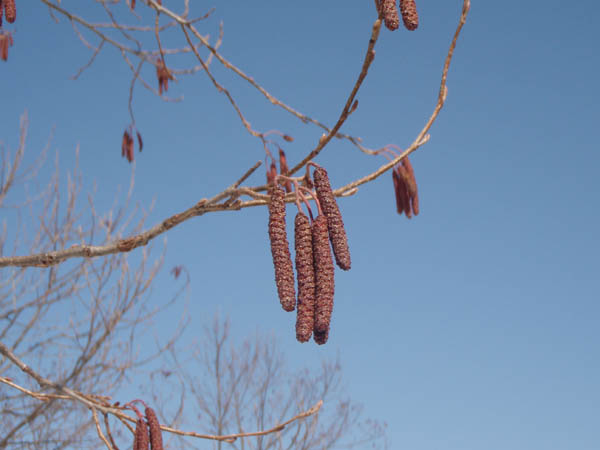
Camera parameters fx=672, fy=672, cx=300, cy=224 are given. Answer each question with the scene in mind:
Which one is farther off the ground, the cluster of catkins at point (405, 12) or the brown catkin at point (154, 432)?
the cluster of catkins at point (405, 12)

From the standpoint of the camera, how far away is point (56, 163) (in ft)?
20.2

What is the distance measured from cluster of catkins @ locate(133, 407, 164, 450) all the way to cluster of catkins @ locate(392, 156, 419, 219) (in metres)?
1.01

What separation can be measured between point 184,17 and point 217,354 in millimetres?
7326

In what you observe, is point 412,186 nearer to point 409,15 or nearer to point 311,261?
point 409,15

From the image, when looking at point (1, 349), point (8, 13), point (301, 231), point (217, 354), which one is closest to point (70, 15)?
point (8, 13)

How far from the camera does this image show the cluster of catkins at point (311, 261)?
3.72ft

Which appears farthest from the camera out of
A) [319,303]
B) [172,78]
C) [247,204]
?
[172,78]

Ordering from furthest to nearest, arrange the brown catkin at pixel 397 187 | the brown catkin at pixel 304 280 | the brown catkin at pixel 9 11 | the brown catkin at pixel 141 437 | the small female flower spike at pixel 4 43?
the small female flower spike at pixel 4 43 → the brown catkin at pixel 9 11 → the brown catkin at pixel 397 187 → the brown catkin at pixel 141 437 → the brown catkin at pixel 304 280

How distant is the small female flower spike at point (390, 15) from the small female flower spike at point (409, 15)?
0.23ft

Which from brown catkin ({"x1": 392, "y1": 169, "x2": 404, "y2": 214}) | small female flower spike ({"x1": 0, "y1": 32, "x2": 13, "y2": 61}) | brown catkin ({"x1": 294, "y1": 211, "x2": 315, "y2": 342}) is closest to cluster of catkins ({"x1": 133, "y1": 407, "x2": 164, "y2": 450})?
brown catkin ({"x1": 392, "y1": 169, "x2": 404, "y2": 214})

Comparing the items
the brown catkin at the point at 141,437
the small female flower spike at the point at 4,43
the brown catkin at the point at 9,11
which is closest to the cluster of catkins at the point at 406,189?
the brown catkin at the point at 141,437

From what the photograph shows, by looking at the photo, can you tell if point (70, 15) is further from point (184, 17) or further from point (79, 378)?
point (79, 378)

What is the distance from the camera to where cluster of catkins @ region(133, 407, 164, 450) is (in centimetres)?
204

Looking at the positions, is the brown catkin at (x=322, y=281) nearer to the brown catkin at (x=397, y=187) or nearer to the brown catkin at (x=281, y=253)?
the brown catkin at (x=281, y=253)
